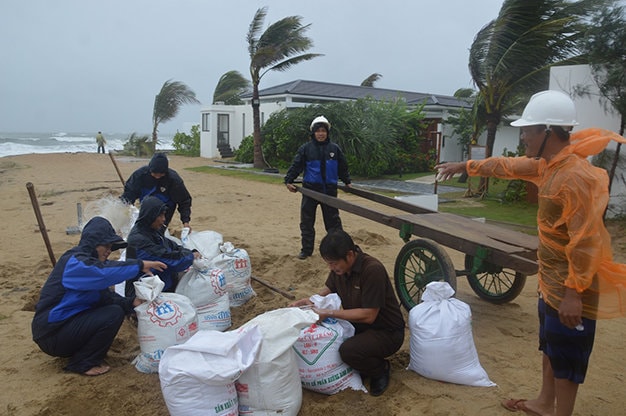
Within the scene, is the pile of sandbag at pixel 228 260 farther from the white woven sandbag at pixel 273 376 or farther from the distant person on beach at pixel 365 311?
the white woven sandbag at pixel 273 376

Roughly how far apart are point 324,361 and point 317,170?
3.55m

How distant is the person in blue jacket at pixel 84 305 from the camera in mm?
3225

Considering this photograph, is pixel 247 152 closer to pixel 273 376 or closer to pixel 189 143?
pixel 189 143

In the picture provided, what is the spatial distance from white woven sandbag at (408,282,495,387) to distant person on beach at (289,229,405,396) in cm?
17

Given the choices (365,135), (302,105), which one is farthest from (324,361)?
(302,105)

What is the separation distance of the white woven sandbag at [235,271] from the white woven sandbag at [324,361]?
1.55 meters

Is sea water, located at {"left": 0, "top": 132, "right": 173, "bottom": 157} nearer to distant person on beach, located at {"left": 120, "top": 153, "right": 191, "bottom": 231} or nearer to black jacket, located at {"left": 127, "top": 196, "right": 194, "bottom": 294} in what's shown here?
distant person on beach, located at {"left": 120, "top": 153, "right": 191, "bottom": 231}

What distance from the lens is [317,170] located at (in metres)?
6.30

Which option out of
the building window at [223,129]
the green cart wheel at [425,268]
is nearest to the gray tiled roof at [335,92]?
the building window at [223,129]

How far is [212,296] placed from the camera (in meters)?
3.95

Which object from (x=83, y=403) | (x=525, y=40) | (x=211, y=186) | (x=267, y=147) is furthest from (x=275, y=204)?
(x=267, y=147)

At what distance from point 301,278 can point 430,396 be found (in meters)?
2.68

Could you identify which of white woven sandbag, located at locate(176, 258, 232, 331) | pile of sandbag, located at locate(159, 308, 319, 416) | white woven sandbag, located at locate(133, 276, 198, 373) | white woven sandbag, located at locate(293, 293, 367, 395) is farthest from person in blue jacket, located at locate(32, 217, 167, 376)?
white woven sandbag, located at locate(293, 293, 367, 395)

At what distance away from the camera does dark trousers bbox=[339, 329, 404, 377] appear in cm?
307
